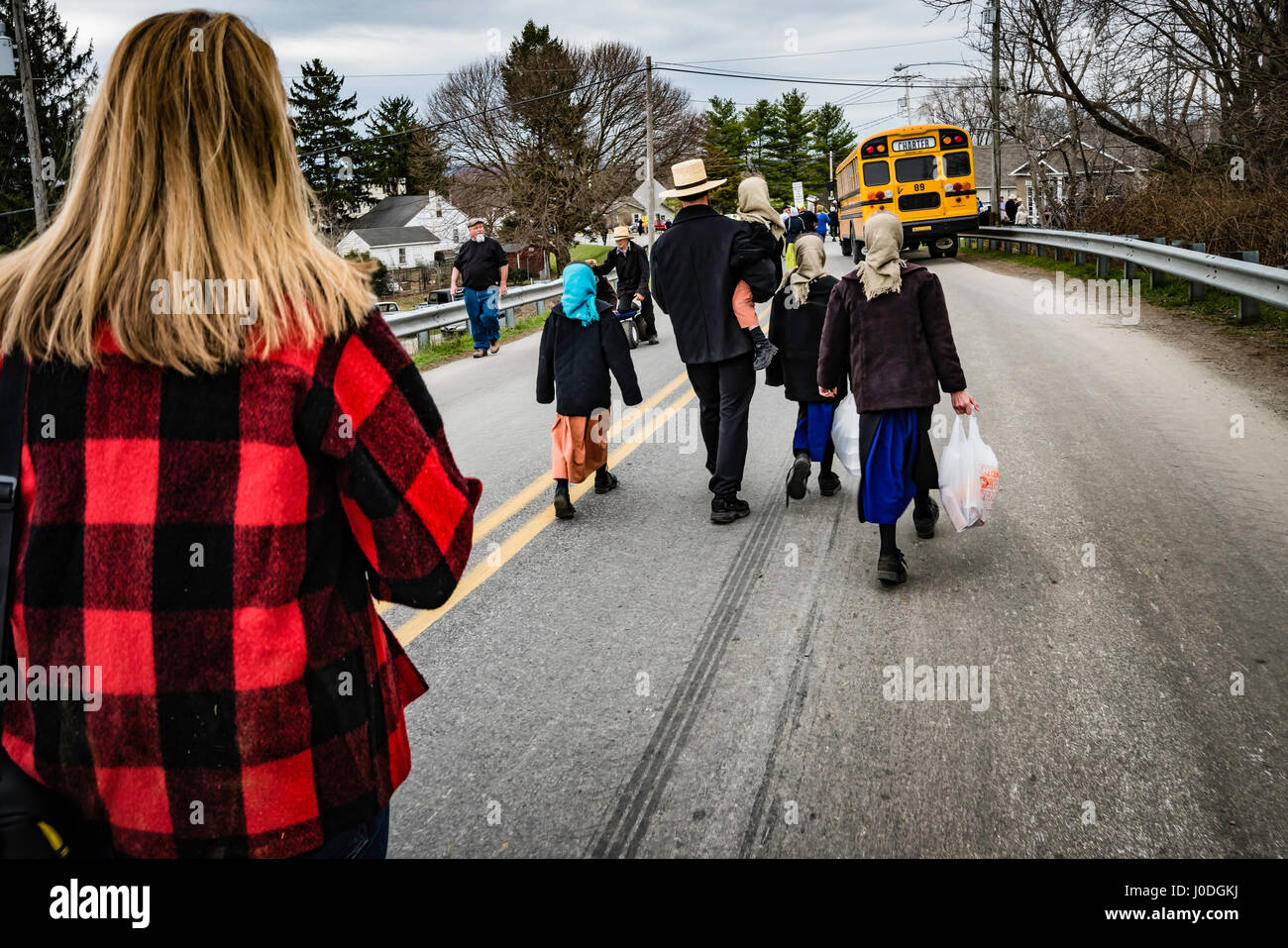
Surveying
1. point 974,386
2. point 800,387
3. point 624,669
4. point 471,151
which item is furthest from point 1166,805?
point 471,151

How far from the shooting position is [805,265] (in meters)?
6.79

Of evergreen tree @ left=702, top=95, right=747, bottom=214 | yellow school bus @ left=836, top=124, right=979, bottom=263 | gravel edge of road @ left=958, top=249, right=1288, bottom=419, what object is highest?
evergreen tree @ left=702, top=95, right=747, bottom=214

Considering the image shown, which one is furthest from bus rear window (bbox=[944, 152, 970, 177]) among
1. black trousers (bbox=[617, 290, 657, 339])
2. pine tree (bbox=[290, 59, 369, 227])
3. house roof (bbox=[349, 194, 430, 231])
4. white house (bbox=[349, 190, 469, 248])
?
house roof (bbox=[349, 194, 430, 231])

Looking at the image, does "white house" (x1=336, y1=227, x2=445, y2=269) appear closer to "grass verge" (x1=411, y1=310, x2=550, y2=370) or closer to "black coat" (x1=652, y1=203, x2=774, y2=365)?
"grass verge" (x1=411, y1=310, x2=550, y2=370)

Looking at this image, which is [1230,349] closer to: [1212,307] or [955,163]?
[1212,307]

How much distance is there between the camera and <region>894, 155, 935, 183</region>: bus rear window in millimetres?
27328

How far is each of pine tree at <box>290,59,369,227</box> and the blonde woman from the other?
6756cm

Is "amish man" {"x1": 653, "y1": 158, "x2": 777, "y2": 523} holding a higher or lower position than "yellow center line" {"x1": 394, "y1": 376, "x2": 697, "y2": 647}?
higher

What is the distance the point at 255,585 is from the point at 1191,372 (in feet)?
34.3

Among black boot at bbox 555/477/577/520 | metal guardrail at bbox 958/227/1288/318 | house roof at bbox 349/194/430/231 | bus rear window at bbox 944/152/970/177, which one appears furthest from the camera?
house roof at bbox 349/194/430/231

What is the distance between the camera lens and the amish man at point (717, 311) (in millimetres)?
6277

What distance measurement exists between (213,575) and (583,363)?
17.4 feet

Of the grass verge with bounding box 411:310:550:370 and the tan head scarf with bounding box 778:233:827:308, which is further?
the grass verge with bounding box 411:310:550:370
